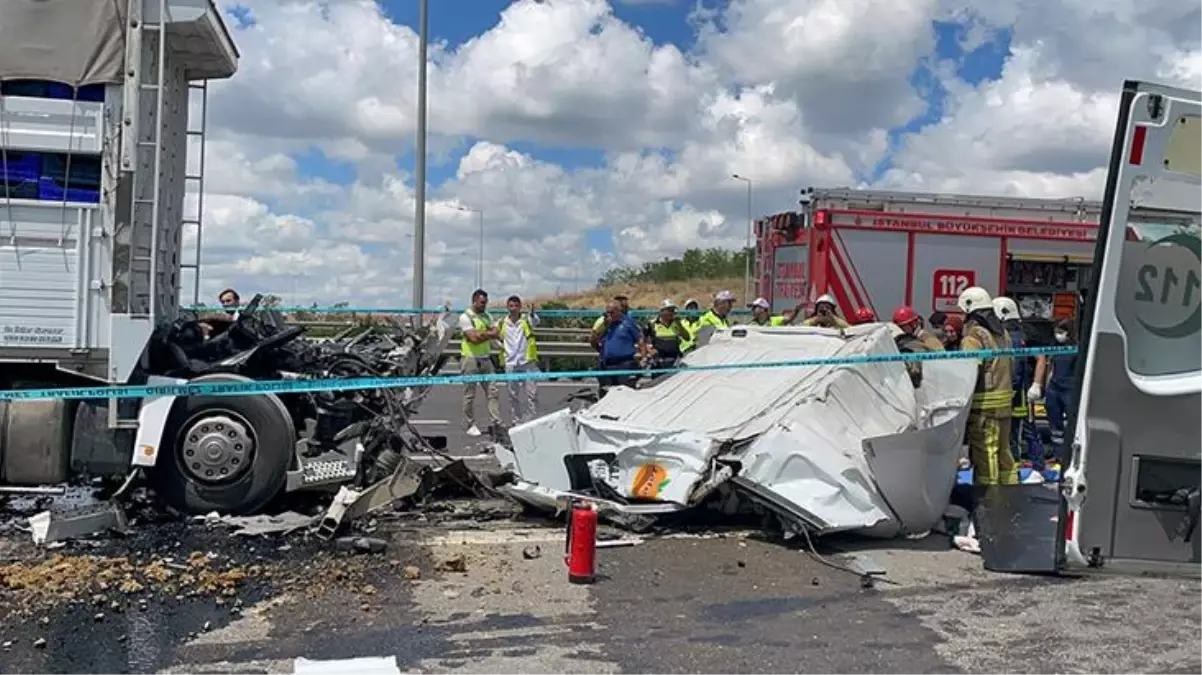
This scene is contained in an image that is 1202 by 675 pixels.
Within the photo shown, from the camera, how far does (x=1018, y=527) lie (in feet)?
23.6

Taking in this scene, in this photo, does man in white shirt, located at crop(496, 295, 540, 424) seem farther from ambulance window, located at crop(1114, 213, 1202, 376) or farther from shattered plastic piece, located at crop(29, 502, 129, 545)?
ambulance window, located at crop(1114, 213, 1202, 376)

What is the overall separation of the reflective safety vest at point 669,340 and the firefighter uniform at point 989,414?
353 cm

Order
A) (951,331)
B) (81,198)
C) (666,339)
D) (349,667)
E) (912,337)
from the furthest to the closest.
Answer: (666,339)
(951,331)
(912,337)
(81,198)
(349,667)

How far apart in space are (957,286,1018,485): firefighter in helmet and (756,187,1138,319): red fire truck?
4745 mm

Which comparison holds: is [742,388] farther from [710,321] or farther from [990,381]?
[710,321]

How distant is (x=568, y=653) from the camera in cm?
503

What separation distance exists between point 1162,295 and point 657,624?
106 inches

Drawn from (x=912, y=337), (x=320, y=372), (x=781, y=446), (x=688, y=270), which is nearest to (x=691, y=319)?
(x=912, y=337)

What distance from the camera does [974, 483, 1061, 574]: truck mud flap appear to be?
664 centimetres

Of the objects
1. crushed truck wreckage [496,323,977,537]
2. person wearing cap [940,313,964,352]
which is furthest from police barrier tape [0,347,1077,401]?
person wearing cap [940,313,964,352]

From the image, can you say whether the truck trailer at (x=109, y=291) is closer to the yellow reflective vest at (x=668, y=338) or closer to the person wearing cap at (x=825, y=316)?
the yellow reflective vest at (x=668, y=338)

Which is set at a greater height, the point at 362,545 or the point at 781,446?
the point at 781,446

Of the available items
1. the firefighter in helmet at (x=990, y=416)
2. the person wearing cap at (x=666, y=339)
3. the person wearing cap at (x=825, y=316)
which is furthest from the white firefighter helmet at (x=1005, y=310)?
the person wearing cap at (x=666, y=339)

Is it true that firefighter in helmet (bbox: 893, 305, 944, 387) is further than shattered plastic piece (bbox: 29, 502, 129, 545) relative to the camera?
Yes
